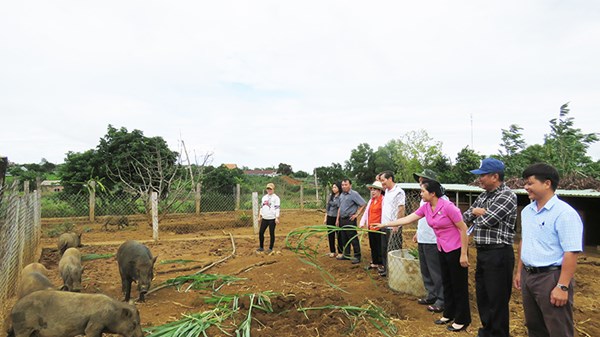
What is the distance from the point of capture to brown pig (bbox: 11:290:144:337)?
352 centimetres

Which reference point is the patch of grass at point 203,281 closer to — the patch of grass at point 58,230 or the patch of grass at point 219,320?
the patch of grass at point 219,320

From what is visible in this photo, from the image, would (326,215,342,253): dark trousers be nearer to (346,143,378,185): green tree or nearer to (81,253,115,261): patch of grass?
(81,253,115,261): patch of grass

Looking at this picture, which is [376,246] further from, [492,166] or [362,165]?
[362,165]

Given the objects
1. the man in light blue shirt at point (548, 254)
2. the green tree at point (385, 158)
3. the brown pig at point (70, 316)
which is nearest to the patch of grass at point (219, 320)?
the brown pig at point (70, 316)

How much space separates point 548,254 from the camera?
112 inches

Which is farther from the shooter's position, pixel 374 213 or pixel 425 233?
pixel 374 213

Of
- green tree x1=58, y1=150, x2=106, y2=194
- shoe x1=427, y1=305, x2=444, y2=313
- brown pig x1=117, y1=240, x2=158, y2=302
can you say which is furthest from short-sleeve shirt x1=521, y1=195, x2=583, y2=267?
green tree x1=58, y1=150, x2=106, y2=194

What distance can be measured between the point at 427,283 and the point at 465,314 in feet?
3.00

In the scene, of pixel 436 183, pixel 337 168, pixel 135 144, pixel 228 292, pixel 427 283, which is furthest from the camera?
pixel 337 168

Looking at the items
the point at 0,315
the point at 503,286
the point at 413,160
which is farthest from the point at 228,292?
the point at 413,160

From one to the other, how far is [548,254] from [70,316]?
4.03 meters

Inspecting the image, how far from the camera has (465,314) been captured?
163 inches

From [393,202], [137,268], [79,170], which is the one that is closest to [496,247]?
[393,202]

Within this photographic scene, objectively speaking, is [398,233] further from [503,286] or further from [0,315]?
[0,315]
